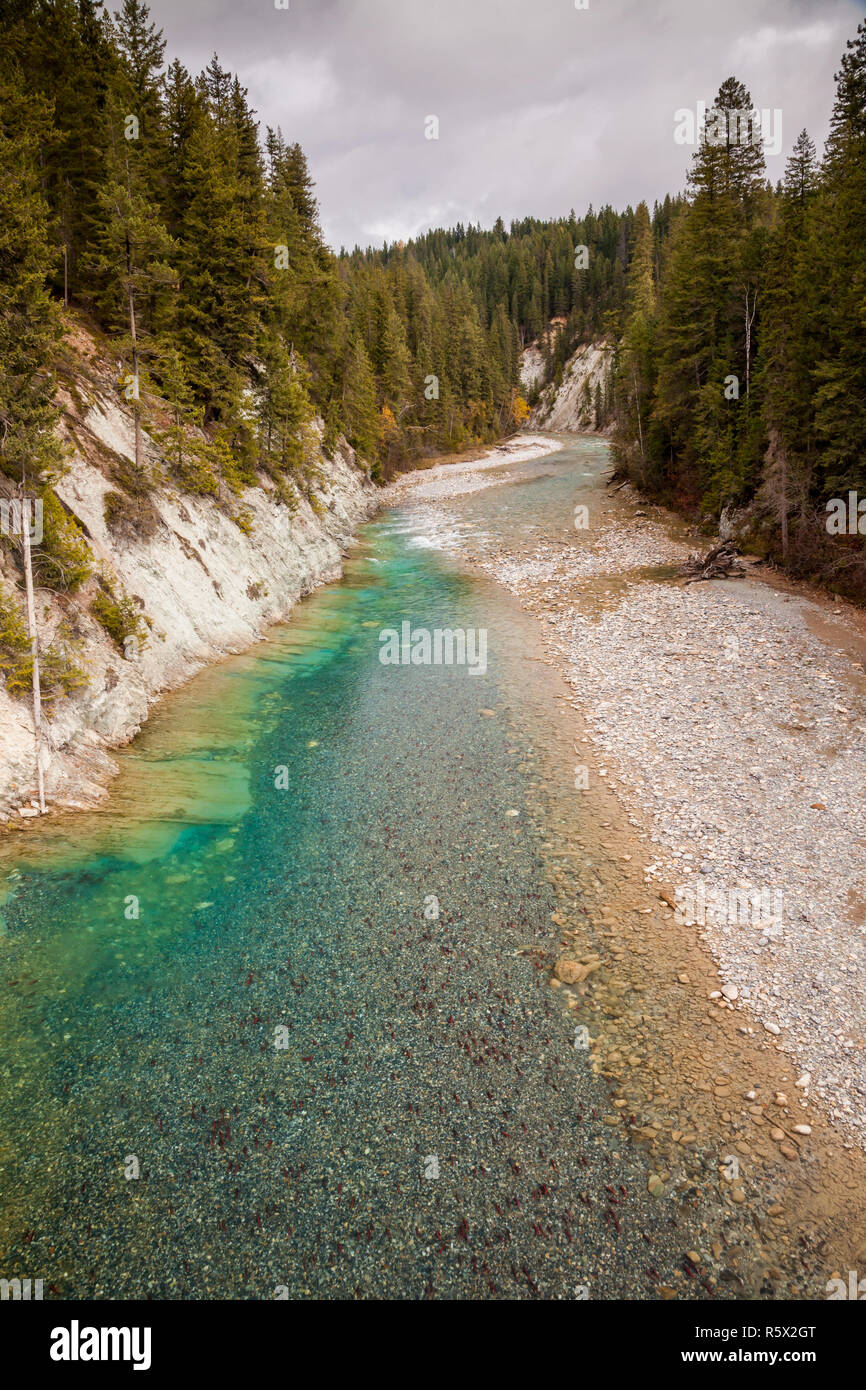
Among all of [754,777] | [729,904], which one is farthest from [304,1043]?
[754,777]

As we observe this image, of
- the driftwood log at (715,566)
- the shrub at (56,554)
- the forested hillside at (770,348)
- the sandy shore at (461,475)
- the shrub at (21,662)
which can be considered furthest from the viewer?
the sandy shore at (461,475)

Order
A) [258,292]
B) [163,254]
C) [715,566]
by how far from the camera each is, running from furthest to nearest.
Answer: [715,566] → [258,292] → [163,254]

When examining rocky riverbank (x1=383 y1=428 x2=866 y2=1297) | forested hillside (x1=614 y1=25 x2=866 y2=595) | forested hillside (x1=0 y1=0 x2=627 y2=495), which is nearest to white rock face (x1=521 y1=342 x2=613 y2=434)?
forested hillside (x1=614 y1=25 x2=866 y2=595)

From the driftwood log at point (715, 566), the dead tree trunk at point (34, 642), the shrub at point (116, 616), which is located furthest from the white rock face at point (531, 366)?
the dead tree trunk at point (34, 642)

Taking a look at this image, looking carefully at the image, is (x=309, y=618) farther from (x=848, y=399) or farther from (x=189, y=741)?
(x=848, y=399)

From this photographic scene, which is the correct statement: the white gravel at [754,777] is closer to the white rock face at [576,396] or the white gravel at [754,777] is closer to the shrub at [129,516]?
the shrub at [129,516]

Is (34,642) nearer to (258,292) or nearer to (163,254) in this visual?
(163,254)
